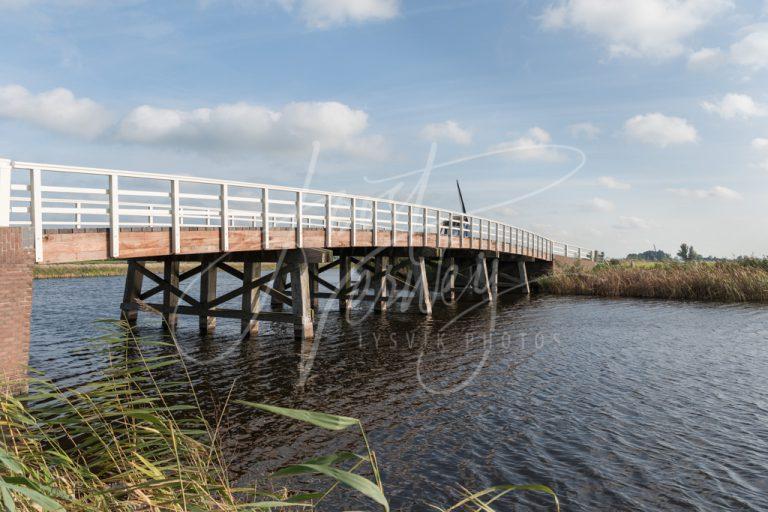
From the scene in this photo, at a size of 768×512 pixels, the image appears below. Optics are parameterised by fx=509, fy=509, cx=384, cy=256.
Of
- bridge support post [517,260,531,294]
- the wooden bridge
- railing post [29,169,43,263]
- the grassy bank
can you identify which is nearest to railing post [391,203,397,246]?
the wooden bridge

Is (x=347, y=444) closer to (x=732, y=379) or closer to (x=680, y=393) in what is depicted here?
(x=680, y=393)

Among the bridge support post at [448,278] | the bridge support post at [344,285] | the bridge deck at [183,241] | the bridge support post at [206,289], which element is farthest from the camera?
the bridge support post at [448,278]

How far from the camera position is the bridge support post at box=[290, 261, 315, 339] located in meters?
16.1

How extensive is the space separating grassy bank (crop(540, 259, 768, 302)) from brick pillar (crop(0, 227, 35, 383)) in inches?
1324

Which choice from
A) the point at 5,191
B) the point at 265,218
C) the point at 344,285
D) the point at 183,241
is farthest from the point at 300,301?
the point at 5,191

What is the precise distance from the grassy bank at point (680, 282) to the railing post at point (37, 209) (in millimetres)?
33292

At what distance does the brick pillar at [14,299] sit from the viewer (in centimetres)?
803

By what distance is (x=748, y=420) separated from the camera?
30.2 feet

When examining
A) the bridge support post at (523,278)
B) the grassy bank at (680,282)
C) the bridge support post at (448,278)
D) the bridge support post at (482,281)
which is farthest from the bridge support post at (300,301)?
the grassy bank at (680,282)

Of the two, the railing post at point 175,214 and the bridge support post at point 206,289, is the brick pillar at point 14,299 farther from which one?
Result: the bridge support post at point 206,289

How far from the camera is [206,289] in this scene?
56.6 feet

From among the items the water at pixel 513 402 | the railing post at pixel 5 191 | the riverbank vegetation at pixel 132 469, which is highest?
the railing post at pixel 5 191

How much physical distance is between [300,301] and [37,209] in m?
8.28

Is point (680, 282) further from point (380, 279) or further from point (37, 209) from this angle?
point (37, 209)
